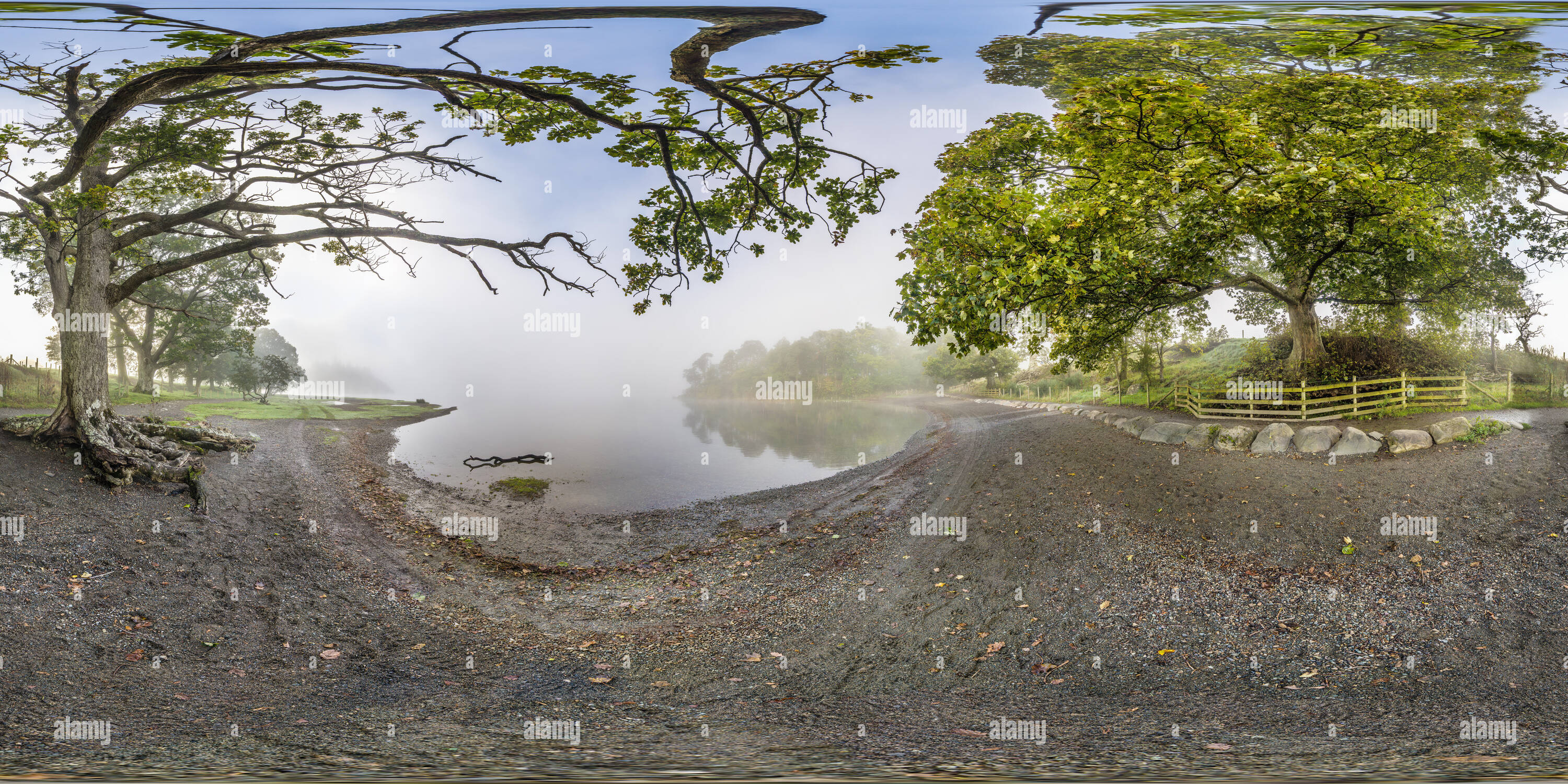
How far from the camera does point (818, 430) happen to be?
18.1 metres

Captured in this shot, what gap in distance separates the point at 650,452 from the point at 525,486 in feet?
11.6

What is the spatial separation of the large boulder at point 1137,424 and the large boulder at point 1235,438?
1.16 meters

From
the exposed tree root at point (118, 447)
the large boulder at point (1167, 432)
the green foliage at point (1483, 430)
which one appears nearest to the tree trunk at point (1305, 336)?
the large boulder at point (1167, 432)

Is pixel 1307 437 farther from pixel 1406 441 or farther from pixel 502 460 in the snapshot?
pixel 502 460

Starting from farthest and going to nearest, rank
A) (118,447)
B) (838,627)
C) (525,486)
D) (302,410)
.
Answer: (302,410)
(525,486)
(118,447)
(838,627)

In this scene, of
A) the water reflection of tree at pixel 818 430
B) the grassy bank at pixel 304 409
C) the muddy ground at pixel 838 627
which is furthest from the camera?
the water reflection of tree at pixel 818 430

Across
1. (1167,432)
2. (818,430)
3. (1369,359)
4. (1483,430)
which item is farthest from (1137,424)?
(818,430)

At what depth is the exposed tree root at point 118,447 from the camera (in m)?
6.23

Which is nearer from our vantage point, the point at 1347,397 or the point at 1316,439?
the point at 1316,439

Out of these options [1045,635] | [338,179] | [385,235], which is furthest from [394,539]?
[1045,635]

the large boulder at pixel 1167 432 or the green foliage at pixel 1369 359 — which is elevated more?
the green foliage at pixel 1369 359

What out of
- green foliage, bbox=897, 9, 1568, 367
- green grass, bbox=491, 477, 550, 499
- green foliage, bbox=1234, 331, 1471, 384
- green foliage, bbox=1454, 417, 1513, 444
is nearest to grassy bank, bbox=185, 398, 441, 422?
green grass, bbox=491, 477, 550, 499

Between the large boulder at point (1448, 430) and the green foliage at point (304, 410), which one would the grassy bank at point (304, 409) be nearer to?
the green foliage at point (304, 410)

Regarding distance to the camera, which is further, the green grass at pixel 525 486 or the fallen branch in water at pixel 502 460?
the fallen branch in water at pixel 502 460
